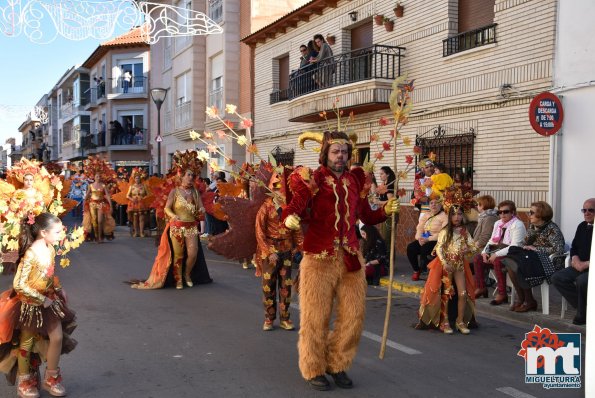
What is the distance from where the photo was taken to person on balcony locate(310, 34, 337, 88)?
54.0 feet

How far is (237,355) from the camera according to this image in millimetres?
6145

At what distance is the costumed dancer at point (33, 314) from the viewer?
185 inches

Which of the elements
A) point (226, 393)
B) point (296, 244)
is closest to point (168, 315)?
point (296, 244)

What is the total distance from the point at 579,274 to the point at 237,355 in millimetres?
4304

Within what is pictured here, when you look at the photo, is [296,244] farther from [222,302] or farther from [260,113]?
[260,113]

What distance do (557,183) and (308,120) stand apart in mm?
8908

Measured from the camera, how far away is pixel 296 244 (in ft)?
24.0

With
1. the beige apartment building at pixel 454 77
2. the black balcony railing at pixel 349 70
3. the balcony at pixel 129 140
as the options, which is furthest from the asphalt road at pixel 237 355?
the balcony at pixel 129 140

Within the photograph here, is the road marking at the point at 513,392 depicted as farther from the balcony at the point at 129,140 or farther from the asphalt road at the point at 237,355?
the balcony at the point at 129,140

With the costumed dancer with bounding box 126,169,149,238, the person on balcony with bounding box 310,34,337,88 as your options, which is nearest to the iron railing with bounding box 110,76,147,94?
the costumed dancer with bounding box 126,169,149,238

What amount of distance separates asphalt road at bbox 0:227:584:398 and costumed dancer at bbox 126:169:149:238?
31.8 feet

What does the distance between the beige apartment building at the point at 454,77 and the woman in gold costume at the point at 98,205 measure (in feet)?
19.1

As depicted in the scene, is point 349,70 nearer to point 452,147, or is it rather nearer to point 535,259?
point 452,147

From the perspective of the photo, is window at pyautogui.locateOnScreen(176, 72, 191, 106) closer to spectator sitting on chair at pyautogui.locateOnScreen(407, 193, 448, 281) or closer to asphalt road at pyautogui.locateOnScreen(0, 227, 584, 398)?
spectator sitting on chair at pyautogui.locateOnScreen(407, 193, 448, 281)
